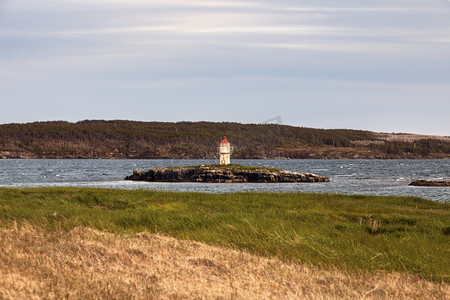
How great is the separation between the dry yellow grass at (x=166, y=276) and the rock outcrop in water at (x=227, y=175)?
72.8m

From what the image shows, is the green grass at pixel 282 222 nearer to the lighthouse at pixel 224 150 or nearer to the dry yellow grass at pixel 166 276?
the dry yellow grass at pixel 166 276

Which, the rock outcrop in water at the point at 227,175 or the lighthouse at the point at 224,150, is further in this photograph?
the lighthouse at the point at 224,150

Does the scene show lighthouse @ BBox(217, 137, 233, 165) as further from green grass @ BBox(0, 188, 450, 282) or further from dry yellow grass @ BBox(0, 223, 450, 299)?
dry yellow grass @ BBox(0, 223, 450, 299)

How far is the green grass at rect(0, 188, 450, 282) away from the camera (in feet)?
46.2

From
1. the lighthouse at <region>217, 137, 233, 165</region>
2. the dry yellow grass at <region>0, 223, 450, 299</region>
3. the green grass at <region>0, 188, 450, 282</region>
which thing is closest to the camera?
the dry yellow grass at <region>0, 223, 450, 299</region>

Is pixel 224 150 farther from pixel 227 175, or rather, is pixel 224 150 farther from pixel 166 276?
pixel 166 276

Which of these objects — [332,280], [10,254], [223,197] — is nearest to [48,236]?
[10,254]

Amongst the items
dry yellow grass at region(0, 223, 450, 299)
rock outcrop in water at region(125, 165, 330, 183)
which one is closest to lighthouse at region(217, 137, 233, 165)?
rock outcrop in water at region(125, 165, 330, 183)

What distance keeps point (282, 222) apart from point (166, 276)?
8642mm

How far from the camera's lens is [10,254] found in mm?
12367

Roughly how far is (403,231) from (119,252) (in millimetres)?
10764

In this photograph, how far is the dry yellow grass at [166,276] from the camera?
9727 mm

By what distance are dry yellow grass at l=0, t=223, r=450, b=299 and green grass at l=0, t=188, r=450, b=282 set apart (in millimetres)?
1418

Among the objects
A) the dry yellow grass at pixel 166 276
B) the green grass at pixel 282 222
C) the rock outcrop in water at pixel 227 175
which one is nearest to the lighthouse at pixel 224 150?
the rock outcrop in water at pixel 227 175
